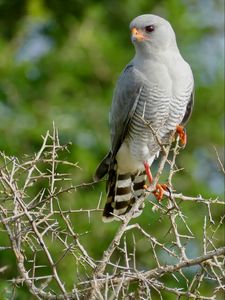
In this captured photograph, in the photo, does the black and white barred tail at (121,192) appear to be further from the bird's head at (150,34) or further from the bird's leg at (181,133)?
the bird's head at (150,34)

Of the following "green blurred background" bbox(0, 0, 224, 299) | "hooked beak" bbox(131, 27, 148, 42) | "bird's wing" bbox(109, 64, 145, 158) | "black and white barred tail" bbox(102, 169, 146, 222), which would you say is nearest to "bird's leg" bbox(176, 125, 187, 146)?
"bird's wing" bbox(109, 64, 145, 158)

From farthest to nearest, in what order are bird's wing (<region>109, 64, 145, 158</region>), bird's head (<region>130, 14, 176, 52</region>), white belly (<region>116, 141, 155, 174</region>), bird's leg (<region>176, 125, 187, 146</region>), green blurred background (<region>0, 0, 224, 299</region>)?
green blurred background (<region>0, 0, 224, 299</region>)
white belly (<region>116, 141, 155, 174</region>)
bird's head (<region>130, 14, 176, 52</region>)
bird's wing (<region>109, 64, 145, 158</region>)
bird's leg (<region>176, 125, 187, 146</region>)

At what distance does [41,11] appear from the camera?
11.1 meters

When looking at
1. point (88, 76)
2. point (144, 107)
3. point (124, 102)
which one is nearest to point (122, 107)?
point (124, 102)

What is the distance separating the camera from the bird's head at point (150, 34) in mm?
5852

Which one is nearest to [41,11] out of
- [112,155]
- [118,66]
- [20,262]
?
[118,66]

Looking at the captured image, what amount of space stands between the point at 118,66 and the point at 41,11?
1218mm

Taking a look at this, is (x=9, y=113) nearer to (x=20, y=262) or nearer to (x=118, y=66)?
(x=118, y=66)

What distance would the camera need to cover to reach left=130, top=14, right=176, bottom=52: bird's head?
5852 mm

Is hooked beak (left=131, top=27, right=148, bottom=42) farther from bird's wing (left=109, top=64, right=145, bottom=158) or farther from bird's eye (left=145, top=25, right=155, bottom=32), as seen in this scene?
bird's wing (left=109, top=64, right=145, bottom=158)

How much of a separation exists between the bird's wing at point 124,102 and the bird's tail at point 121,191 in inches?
8.0

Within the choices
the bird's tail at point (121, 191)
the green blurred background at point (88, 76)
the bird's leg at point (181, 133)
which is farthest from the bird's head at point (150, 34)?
the green blurred background at point (88, 76)

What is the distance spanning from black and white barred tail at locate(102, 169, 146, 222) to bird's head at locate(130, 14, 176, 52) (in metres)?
0.84

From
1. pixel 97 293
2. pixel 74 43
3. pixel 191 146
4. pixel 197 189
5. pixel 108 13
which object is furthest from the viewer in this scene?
pixel 108 13
